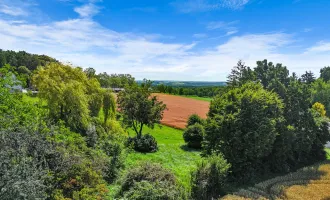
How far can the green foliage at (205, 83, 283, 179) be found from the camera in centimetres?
1500

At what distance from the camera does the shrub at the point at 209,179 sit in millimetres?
11969

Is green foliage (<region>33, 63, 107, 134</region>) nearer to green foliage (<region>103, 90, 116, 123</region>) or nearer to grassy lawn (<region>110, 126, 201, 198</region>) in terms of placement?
green foliage (<region>103, 90, 116, 123</region>)

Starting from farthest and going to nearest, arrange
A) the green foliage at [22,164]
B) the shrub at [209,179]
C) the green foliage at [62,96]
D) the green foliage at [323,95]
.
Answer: the green foliage at [323,95] < the green foliage at [62,96] < the shrub at [209,179] < the green foliage at [22,164]

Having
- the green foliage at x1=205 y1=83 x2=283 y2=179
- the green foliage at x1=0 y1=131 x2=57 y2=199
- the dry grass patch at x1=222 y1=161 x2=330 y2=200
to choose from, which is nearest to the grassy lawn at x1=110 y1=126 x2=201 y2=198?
the green foliage at x1=205 y1=83 x2=283 y2=179

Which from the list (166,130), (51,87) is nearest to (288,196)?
(51,87)

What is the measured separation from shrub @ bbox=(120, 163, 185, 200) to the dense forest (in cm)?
4

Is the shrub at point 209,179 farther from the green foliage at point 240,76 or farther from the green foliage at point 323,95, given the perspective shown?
the green foliage at point 323,95

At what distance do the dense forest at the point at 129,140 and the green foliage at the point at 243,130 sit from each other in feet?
0.19

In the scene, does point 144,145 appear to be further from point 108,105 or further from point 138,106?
point 108,105

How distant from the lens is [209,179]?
12.4 meters

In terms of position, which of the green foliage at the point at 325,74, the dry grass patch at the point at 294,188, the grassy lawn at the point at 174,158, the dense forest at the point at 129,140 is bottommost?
the dry grass patch at the point at 294,188

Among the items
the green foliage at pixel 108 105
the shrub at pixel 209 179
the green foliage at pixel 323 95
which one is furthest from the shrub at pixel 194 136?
the green foliage at pixel 323 95

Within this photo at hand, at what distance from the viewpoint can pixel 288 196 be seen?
12.8 m

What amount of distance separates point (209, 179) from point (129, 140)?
27.8 feet
